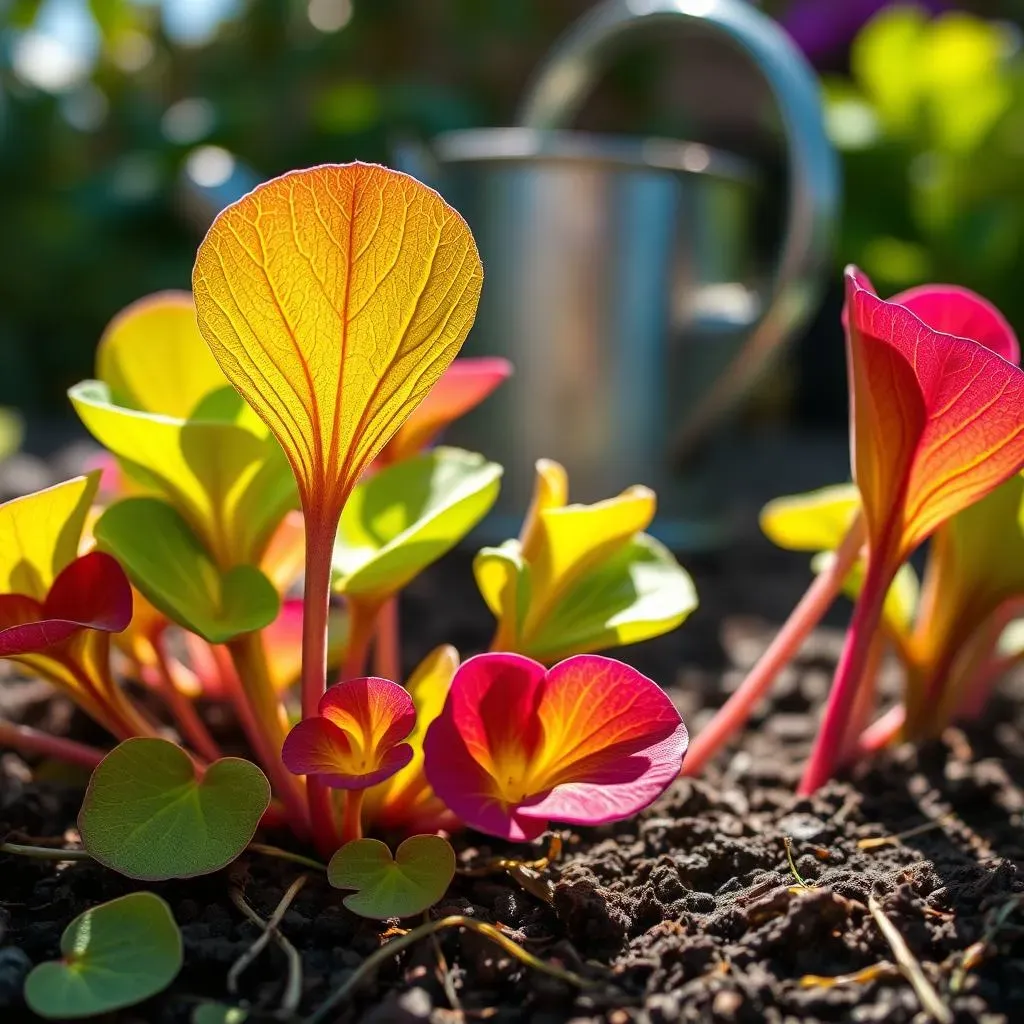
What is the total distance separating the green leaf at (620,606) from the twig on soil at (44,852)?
19cm

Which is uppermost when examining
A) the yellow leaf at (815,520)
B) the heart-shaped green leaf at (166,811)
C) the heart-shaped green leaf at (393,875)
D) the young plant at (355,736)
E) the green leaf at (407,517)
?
the green leaf at (407,517)

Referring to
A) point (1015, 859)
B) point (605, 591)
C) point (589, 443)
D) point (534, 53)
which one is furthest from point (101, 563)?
point (534, 53)

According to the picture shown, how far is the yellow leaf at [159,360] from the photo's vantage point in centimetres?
49

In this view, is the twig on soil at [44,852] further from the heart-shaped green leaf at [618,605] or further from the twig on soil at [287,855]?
the heart-shaped green leaf at [618,605]

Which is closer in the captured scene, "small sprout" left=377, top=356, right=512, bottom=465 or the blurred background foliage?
"small sprout" left=377, top=356, right=512, bottom=465

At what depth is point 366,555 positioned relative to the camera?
0.46m

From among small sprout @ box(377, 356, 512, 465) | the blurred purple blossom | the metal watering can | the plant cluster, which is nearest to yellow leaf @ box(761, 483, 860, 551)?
the plant cluster

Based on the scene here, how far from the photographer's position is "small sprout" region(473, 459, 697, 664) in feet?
1.42

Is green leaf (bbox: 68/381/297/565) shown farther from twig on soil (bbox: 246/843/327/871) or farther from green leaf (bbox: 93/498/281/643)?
twig on soil (bbox: 246/843/327/871)

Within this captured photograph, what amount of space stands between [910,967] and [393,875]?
0.17m

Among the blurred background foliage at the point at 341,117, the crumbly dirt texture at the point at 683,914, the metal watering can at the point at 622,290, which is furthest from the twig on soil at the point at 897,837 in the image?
the blurred background foliage at the point at 341,117

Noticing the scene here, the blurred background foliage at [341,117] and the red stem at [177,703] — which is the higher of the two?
the blurred background foliage at [341,117]

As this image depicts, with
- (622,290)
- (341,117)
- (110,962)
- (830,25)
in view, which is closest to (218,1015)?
(110,962)

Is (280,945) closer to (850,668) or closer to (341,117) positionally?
(850,668)
